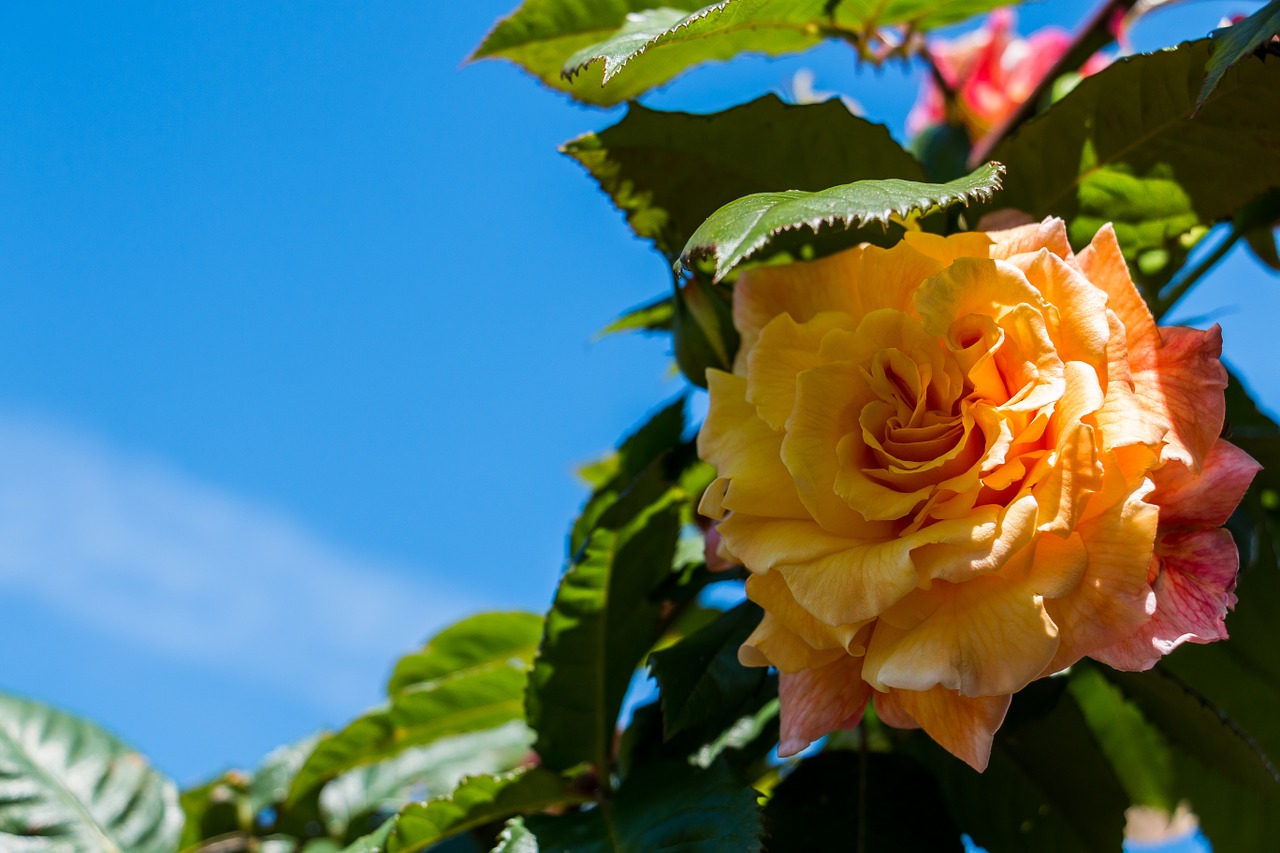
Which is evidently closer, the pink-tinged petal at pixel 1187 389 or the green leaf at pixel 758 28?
the pink-tinged petal at pixel 1187 389

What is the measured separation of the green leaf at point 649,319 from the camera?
882mm

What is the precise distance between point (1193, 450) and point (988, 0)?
1.59 feet

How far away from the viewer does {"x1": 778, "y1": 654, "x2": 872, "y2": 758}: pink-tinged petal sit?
0.57m

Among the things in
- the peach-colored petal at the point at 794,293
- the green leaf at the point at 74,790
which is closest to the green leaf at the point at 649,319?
the peach-colored petal at the point at 794,293

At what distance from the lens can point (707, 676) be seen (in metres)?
0.66

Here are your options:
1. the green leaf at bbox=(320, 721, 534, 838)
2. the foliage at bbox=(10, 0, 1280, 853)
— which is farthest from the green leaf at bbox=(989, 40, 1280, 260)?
the green leaf at bbox=(320, 721, 534, 838)

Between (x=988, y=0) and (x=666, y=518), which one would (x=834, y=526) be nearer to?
(x=666, y=518)

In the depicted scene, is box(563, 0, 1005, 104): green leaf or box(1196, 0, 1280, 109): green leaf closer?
box(1196, 0, 1280, 109): green leaf

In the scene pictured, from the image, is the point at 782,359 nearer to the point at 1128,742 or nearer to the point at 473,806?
the point at 473,806

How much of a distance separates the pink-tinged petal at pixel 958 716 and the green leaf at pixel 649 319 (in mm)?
405

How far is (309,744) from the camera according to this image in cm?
125

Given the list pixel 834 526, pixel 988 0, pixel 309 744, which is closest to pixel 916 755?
pixel 834 526

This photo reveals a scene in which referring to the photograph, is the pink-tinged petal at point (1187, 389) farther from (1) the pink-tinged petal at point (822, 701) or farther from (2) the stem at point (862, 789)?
(2) the stem at point (862, 789)

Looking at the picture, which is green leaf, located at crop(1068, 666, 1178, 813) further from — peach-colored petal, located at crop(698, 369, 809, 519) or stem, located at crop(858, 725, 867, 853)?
peach-colored petal, located at crop(698, 369, 809, 519)
